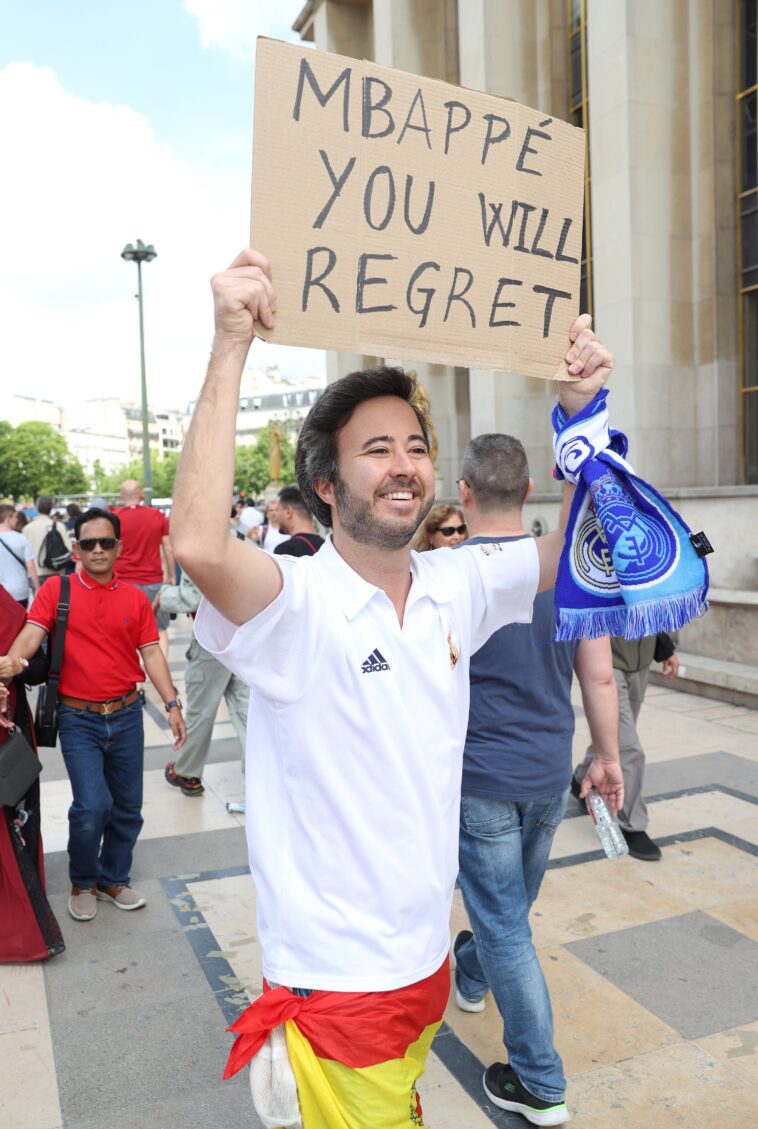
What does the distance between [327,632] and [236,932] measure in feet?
9.61

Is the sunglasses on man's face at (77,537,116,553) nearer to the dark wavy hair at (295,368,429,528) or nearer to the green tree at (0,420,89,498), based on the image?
the dark wavy hair at (295,368,429,528)

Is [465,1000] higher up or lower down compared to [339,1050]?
lower down

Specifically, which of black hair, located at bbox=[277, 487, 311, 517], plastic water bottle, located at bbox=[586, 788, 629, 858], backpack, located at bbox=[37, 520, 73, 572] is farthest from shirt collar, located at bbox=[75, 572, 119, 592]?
backpack, located at bbox=[37, 520, 73, 572]

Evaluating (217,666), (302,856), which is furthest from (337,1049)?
(217,666)

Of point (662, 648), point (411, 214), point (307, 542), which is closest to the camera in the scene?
point (411, 214)

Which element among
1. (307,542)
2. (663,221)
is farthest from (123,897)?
(663,221)

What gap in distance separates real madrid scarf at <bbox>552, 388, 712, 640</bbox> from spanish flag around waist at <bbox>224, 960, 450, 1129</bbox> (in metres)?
1.03

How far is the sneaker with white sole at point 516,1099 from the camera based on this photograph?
9.32 ft

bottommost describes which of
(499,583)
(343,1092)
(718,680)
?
(718,680)

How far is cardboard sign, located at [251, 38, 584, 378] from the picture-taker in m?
1.92

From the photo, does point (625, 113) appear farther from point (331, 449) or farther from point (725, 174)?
point (331, 449)

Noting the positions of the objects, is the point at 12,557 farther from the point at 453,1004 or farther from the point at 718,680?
the point at 453,1004

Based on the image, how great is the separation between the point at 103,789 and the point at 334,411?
3102 mm

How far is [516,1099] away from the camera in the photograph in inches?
115
